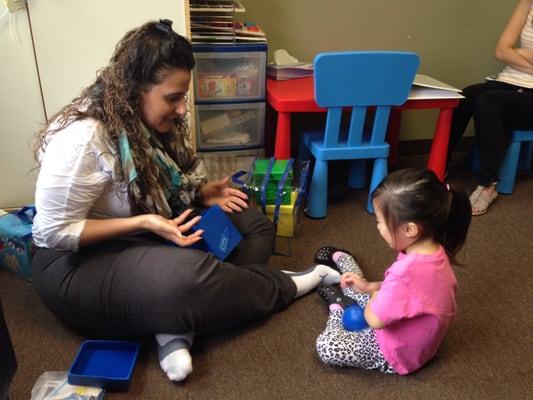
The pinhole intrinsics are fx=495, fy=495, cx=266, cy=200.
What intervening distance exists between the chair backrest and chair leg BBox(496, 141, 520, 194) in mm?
650

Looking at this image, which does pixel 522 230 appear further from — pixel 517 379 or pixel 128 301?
pixel 128 301

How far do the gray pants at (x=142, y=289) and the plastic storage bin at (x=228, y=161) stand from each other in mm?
783

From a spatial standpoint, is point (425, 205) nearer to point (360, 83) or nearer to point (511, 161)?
point (360, 83)

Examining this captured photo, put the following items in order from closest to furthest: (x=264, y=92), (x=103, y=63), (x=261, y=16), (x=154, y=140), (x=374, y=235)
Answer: (x=154, y=140) → (x=103, y=63) → (x=374, y=235) → (x=264, y=92) → (x=261, y=16)

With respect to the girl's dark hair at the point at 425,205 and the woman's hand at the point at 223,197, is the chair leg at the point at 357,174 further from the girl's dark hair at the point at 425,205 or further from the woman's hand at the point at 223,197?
the girl's dark hair at the point at 425,205

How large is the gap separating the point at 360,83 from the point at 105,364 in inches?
47.0

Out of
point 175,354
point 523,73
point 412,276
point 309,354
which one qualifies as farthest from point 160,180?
point 523,73

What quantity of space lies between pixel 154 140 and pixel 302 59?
1.18m

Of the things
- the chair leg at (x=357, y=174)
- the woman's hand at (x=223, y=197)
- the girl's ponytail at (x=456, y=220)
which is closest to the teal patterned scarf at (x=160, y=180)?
the woman's hand at (x=223, y=197)

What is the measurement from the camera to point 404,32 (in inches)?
92.3

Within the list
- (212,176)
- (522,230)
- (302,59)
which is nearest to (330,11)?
(302,59)

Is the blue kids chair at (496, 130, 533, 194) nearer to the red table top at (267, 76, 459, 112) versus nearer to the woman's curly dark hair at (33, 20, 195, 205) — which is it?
the red table top at (267, 76, 459, 112)

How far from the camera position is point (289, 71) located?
207cm

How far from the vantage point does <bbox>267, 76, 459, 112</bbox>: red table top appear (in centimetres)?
182
